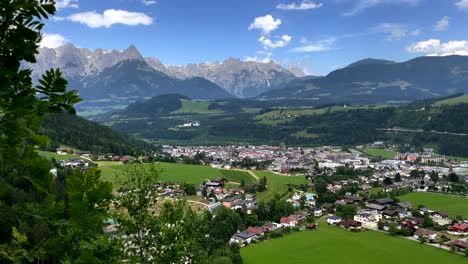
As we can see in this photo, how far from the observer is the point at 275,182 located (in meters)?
86.8

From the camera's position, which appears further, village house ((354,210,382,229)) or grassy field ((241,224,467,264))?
village house ((354,210,382,229))

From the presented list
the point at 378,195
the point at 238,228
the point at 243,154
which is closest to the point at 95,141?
the point at 243,154

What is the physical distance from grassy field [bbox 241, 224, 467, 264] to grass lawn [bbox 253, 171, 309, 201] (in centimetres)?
2031

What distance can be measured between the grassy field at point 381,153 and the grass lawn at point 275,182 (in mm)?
54412

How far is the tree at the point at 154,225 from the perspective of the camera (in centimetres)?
845

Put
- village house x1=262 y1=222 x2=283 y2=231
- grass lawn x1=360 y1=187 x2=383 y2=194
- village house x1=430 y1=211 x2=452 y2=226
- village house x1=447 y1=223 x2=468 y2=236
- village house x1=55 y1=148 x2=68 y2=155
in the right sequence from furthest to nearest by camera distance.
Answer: village house x1=55 y1=148 x2=68 y2=155 → grass lawn x1=360 y1=187 x2=383 y2=194 → village house x1=430 y1=211 x2=452 y2=226 → village house x1=262 y1=222 x2=283 y2=231 → village house x1=447 y1=223 x2=468 y2=236

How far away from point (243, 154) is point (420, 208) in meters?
77.1

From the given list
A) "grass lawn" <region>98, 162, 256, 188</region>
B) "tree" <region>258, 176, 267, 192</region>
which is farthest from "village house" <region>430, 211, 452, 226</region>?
"grass lawn" <region>98, 162, 256, 188</region>

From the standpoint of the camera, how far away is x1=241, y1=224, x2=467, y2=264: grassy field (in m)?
44.9

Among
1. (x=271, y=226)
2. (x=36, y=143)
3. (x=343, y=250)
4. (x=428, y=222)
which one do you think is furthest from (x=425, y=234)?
(x=36, y=143)

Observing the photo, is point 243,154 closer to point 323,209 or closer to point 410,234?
point 323,209

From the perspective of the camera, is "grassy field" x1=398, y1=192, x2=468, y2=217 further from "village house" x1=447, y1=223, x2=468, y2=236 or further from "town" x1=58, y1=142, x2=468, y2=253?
"village house" x1=447, y1=223, x2=468, y2=236

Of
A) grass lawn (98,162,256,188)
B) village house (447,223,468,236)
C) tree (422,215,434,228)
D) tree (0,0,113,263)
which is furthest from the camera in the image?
grass lawn (98,162,256,188)

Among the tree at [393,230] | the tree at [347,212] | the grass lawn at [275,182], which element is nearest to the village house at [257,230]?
the tree at [347,212]
